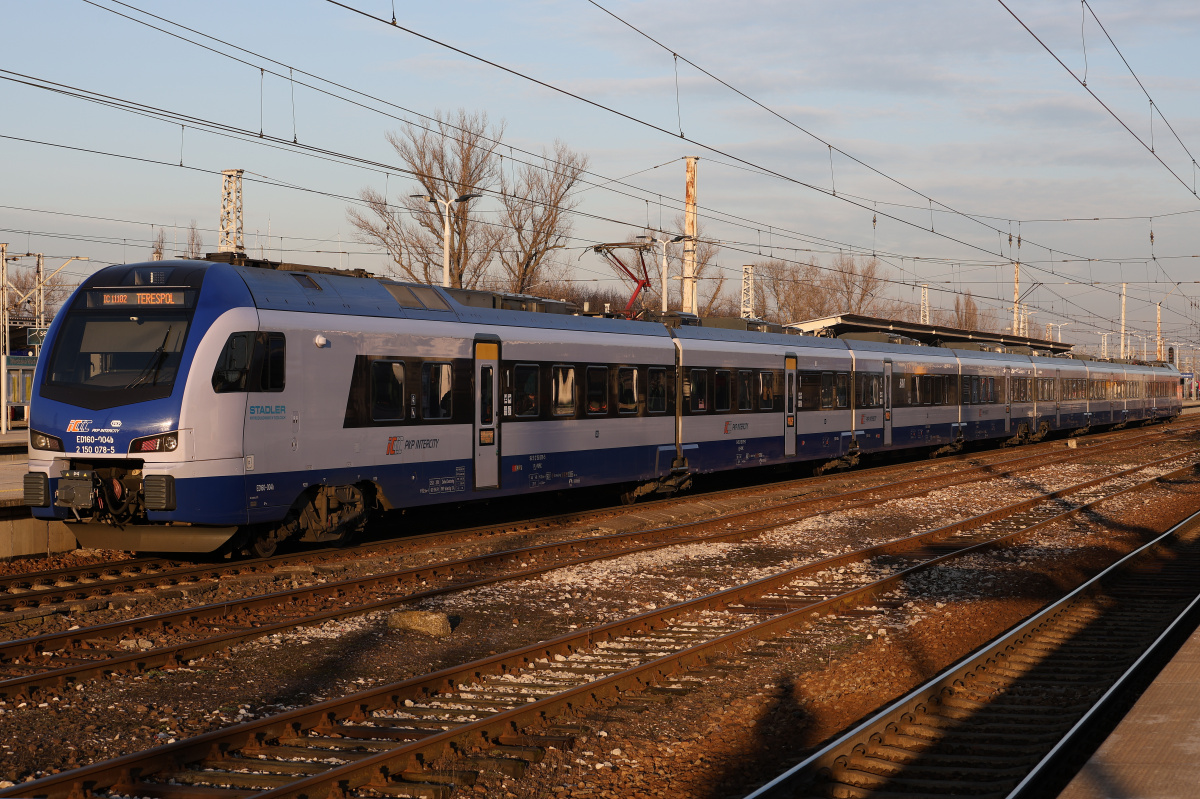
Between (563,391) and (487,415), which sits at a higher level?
(563,391)

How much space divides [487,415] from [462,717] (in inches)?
318

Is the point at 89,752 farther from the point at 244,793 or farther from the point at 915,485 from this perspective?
the point at 915,485

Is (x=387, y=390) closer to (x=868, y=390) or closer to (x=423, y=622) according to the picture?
(x=423, y=622)

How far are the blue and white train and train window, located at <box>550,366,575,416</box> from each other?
0.03 m

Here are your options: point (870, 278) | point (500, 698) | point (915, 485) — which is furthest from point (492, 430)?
point (870, 278)

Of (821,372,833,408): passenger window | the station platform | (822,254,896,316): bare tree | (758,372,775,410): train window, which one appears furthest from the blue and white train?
(822,254,896,316): bare tree

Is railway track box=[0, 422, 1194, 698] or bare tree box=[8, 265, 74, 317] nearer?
railway track box=[0, 422, 1194, 698]

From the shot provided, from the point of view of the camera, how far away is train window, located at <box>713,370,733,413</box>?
66.3 feet

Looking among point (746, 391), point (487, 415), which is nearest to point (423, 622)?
point (487, 415)

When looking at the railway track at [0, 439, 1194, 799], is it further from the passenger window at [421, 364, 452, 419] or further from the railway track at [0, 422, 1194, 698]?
the passenger window at [421, 364, 452, 419]

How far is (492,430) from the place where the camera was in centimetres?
1498

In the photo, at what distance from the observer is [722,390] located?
67.1ft

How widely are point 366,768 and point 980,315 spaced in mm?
119878

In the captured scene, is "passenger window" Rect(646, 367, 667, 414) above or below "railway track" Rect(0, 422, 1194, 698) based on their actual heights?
above
